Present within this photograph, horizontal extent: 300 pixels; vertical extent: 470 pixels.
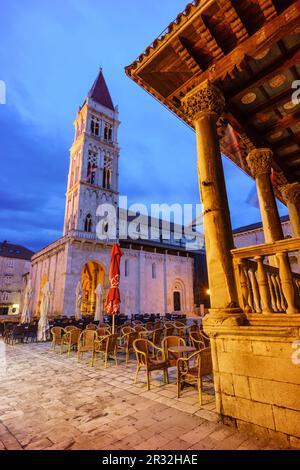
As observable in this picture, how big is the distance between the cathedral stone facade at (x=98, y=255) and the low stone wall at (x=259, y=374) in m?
19.7

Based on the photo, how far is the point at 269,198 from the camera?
6039 millimetres

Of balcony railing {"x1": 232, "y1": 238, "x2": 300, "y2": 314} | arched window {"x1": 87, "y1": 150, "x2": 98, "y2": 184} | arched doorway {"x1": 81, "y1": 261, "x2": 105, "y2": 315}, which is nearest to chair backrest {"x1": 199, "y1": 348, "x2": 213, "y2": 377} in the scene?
balcony railing {"x1": 232, "y1": 238, "x2": 300, "y2": 314}

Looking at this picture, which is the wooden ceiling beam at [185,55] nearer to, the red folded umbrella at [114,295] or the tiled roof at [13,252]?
the red folded umbrella at [114,295]

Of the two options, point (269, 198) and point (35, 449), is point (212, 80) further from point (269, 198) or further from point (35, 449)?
point (35, 449)

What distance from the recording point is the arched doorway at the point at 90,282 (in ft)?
84.0

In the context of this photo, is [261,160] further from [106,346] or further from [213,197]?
[106,346]

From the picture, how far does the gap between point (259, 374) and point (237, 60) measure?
492 cm

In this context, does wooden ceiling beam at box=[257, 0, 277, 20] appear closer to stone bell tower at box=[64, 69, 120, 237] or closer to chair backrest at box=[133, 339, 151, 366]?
chair backrest at box=[133, 339, 151, 366]

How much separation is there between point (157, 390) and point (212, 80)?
19.8ft

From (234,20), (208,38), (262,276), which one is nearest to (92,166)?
(208,38)

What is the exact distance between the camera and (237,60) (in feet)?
13.3

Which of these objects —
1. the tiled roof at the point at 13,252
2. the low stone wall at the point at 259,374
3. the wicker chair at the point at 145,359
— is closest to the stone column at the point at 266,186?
the low stone wall at the point at 259,374

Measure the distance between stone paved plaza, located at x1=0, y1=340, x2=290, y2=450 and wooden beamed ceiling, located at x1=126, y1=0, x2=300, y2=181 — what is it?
18.3ft

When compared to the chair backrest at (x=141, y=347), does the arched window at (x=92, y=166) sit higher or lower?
higher
